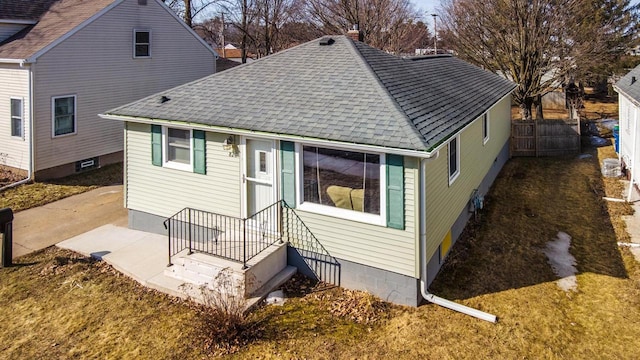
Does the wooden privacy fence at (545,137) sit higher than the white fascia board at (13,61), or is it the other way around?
the white fascia board at (13,61)

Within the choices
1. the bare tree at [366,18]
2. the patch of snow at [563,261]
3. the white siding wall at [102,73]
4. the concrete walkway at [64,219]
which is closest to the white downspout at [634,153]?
the patch of snow at [563,261]

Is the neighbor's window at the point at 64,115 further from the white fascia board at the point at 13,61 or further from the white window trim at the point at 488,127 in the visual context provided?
the white window trim at the point at 488,127

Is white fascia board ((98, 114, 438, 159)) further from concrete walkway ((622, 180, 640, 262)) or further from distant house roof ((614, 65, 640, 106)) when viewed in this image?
distant house roof ((614, 65, 640, 106))

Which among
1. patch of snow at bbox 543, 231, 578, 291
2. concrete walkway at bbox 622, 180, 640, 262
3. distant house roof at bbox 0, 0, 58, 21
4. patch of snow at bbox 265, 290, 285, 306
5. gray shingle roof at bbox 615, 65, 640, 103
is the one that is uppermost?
distant house roof at bbox 0, 0, 58, 21

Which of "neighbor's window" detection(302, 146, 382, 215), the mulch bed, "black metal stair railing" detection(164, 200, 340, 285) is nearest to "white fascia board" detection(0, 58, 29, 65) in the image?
the mulch bed

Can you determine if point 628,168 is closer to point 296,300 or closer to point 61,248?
point 296,300

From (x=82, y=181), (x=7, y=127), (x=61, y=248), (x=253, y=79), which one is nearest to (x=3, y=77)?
(x=7, y=127)
